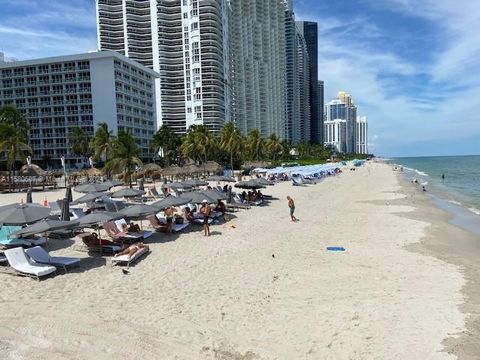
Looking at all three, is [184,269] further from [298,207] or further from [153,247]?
[298,207]

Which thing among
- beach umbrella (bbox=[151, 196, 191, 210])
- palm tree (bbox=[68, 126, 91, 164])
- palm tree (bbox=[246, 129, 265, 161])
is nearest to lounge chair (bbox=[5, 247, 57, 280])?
beach umbrella (bbox=[151, 196, 191, 210])

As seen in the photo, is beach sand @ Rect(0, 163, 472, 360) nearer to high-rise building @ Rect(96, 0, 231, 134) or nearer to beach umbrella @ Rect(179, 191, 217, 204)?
beach umbrella @ Rect(179, 191, 217, 204)

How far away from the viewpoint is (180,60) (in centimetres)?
12419

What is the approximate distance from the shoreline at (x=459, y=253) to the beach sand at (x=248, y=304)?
0.22 ft

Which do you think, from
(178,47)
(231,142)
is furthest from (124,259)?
(178,47)

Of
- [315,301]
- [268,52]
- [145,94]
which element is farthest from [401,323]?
[268,52]

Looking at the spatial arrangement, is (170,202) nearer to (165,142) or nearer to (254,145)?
(165,142)

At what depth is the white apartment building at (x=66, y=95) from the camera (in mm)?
86875

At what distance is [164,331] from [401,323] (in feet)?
15.4

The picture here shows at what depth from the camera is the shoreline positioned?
7.54m

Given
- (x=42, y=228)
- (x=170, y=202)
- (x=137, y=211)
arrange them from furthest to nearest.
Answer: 1. (x=170, y=202)
2. (x=137, y=211)
3. (x=42, y=228)

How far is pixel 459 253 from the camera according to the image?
49.8 feet

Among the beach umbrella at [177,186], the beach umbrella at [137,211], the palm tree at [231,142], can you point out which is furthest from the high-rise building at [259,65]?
the beach umbrella at [137,211]

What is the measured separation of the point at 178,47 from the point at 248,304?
12382cm
